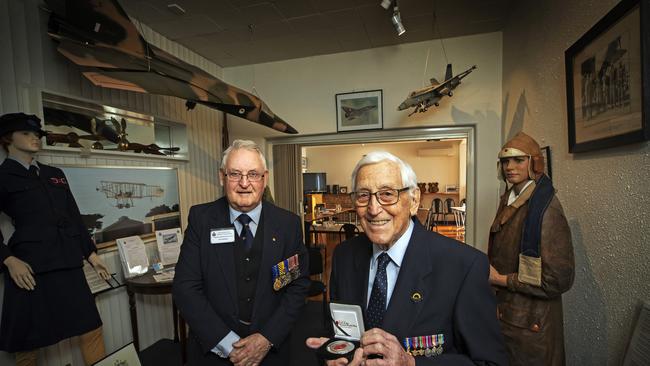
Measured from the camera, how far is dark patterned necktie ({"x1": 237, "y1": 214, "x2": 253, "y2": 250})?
1479 mm

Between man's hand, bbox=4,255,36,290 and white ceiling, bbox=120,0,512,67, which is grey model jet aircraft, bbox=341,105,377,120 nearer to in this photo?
white ceiling, bbox=120,0,512,67

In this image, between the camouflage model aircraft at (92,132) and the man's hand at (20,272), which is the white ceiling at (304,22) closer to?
the camouflage model aircraft at (92,132)

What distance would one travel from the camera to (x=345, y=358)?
32.9 inches

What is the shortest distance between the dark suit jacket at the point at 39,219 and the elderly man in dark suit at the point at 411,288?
1.96m

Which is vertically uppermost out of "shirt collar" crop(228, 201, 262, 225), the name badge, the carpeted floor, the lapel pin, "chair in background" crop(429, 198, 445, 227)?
"shirt collar" crop(228, 201, 262, 225)

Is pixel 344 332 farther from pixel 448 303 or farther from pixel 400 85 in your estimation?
pixel 400 85

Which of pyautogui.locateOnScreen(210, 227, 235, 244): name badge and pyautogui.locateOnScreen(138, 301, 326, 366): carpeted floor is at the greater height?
pyautogui.locateOnScreen(210, 227, 235, 244): name badge

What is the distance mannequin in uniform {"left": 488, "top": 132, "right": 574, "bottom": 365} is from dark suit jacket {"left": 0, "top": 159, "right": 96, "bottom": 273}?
2.81 meters

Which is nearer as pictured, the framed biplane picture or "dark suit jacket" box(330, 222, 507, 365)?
"dark suit jacket" box(330, 222, 507, 365)

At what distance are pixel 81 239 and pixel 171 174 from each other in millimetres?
1274

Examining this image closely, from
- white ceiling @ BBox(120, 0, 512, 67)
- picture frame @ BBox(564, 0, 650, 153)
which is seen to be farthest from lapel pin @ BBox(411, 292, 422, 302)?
white ceiling @ BBox(120, 0, 512, 67)

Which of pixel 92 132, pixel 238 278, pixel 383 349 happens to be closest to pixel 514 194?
pixel 383 349

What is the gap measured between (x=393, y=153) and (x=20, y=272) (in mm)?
9614

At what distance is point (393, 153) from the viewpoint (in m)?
10.1
